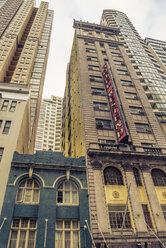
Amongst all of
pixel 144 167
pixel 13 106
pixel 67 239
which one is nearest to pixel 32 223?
pixel 67 239

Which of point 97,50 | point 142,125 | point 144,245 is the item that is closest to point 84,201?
point 144,245

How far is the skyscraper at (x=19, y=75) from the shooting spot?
21.7 meters

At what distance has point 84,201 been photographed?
18.3m

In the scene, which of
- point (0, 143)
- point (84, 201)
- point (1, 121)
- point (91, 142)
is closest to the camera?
point (84, 201)

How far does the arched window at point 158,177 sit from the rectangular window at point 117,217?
626 centimetres

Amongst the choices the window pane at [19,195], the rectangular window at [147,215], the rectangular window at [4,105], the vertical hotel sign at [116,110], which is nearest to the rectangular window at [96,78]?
the vertical hotel sign at [116,110]

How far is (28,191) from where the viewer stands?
59.8 feet

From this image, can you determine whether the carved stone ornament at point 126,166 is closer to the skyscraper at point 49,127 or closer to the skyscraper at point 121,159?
the skyscraper at point 121,159

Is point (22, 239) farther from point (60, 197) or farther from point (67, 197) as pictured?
point (67, 197)

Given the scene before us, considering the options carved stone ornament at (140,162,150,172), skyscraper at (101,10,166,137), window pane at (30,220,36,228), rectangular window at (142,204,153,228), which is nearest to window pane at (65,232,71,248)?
window pane at (30,220,36,228)

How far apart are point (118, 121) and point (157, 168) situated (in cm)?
871

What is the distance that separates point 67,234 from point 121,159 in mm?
11248

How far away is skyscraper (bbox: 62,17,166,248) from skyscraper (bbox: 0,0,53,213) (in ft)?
31.6

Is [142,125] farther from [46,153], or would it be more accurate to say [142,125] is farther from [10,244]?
[10,244]
